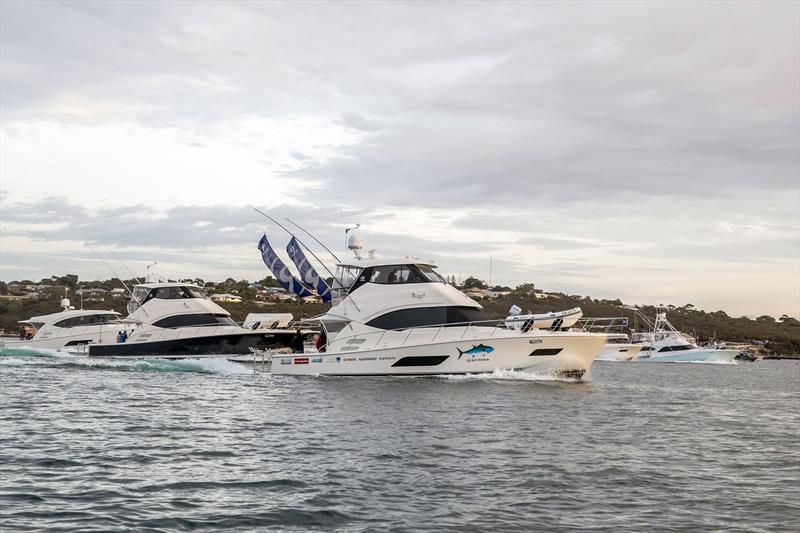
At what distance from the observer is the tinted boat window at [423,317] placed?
109ft

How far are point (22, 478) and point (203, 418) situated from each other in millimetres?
8370

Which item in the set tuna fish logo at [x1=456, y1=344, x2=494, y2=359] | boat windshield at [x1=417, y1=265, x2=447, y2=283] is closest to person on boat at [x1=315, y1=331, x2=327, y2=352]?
boat windshield at [x1=417, y1=265, x2=447, y2=283]

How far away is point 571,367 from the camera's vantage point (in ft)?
107

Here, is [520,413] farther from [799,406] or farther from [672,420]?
[799,406]

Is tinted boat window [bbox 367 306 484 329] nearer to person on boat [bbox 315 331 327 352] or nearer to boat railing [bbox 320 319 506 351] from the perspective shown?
boat railing [bbox 320 319 506 351]

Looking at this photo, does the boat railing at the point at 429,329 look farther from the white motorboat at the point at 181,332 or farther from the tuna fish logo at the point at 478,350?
the white motorboat at the point at 181,332

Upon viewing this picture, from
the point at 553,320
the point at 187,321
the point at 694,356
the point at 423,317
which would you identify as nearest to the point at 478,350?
the point at 423,317

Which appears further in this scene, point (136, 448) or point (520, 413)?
point (520, 413)

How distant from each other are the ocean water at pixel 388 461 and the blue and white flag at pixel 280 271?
35.1 metres

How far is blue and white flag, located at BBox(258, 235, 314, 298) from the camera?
63719mm

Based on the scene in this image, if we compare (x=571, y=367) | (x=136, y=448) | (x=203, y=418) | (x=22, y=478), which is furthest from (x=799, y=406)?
(x=22, y=478)

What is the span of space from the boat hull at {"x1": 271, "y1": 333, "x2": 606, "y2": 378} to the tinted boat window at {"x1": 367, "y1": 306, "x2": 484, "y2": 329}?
4.19 ft

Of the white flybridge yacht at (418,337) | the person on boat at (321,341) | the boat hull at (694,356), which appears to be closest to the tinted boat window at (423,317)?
the white flybridge yacht at (418,337)

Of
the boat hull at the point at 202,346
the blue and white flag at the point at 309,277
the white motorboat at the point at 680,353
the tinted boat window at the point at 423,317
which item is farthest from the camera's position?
the white motorboat at the point at 680,353
